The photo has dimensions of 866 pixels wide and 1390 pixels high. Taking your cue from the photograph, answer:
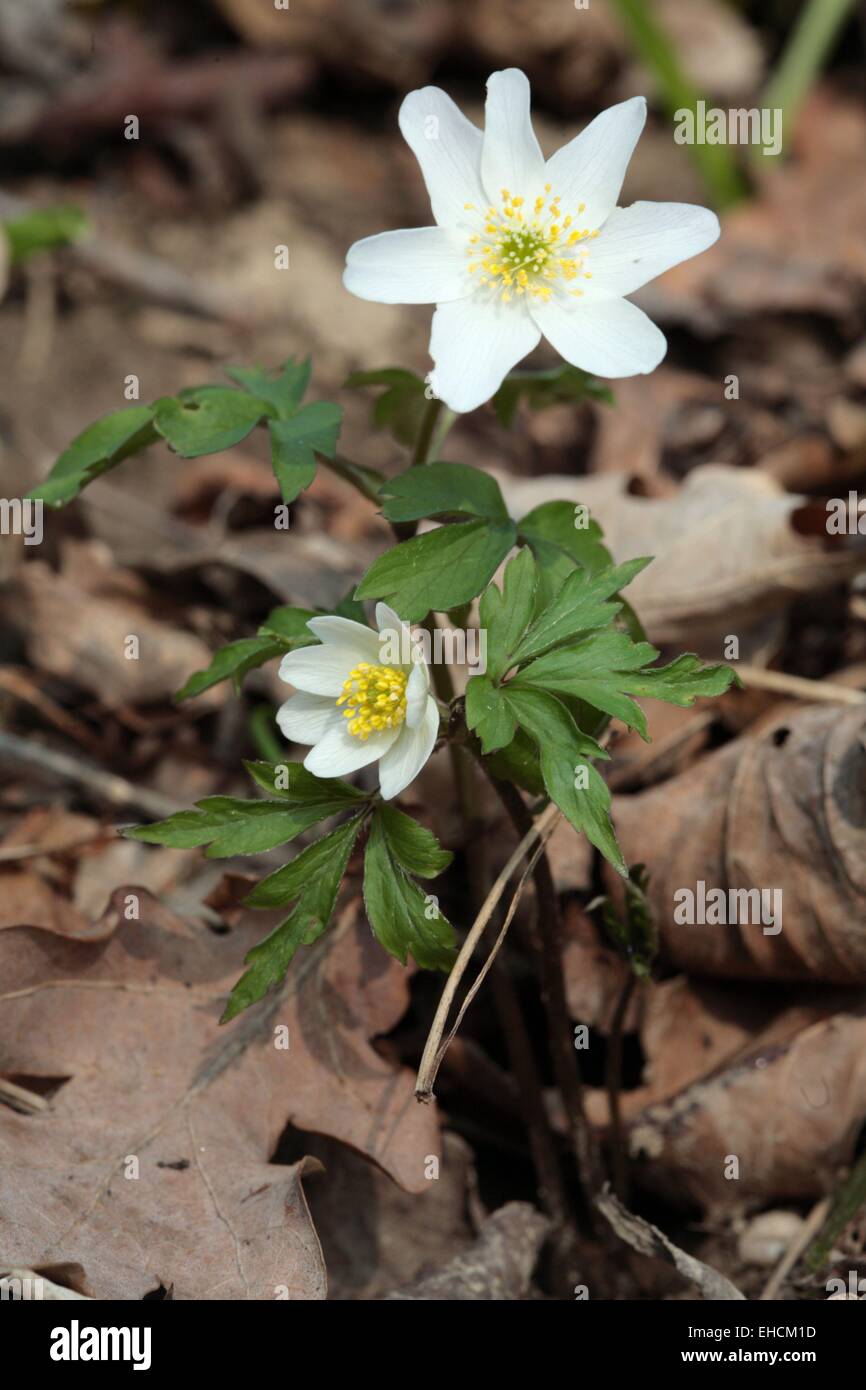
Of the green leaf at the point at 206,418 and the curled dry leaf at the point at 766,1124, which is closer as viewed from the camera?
the green leaf at the point at 206,418

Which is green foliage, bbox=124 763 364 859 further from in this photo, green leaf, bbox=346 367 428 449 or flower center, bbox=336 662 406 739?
green leaf, bbox=346 367 428 449

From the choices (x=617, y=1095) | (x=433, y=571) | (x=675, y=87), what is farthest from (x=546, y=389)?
(x=675, y=87)

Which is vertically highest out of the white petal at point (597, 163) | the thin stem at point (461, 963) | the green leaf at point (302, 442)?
the white petal at point (597, 163)

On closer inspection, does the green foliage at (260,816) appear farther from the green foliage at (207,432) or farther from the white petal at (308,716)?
the green foliage at (207,432)

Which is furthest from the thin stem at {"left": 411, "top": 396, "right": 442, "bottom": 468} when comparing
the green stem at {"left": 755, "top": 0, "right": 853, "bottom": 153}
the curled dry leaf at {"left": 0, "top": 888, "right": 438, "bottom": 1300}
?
the green stem at {"left": 755, "top": 0, "right": 853, "bottom": 153}

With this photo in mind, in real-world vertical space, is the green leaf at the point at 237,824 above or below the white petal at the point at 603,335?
below

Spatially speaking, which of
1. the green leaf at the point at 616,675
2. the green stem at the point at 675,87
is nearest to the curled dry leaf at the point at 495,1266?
the green leaf at the point at 616,675

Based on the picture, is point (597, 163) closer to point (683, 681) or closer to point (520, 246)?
point (520, 246)
